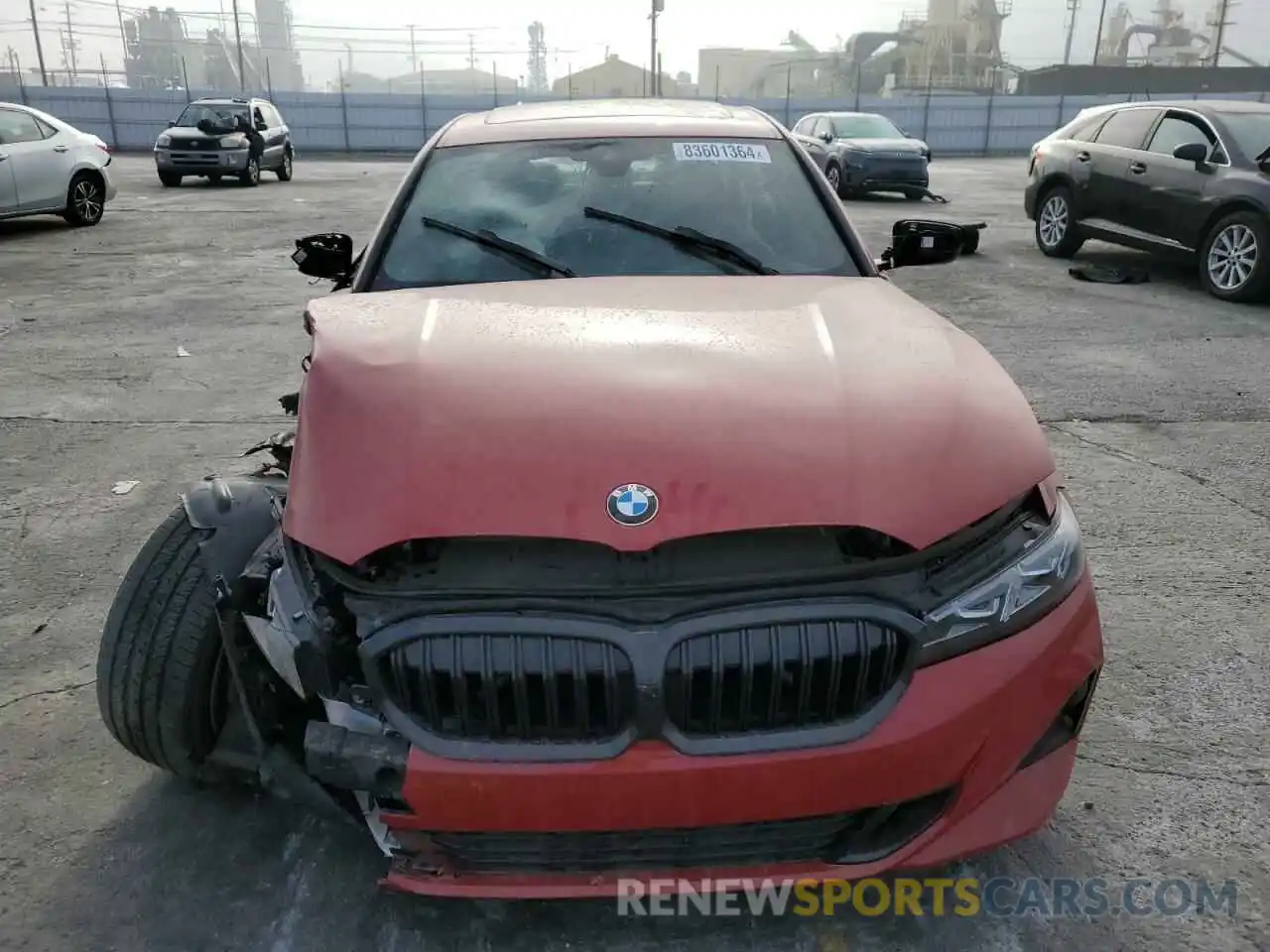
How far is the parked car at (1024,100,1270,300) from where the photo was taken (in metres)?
8.59

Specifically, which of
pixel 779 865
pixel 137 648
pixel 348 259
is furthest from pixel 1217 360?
pixel 137 648

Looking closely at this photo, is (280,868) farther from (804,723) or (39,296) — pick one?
(39,296)

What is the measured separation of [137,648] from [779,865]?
1.56 metres

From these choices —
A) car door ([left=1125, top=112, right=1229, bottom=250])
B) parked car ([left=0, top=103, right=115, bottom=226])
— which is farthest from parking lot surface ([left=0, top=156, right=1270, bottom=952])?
parked car ([left=0, top=103, right=115, bottom=226])

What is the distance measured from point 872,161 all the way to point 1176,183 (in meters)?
8.12

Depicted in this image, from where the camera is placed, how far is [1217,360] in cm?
694

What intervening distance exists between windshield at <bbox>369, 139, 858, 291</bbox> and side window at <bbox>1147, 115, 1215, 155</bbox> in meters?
7.48

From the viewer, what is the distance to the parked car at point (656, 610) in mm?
1730

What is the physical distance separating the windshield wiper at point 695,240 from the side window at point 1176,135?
7.93m

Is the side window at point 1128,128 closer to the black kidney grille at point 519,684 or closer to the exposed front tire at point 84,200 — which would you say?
the black kidney grille at point 519,684

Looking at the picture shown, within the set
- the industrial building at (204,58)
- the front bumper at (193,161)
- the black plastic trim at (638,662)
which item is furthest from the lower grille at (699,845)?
the industrial building at (204,58)

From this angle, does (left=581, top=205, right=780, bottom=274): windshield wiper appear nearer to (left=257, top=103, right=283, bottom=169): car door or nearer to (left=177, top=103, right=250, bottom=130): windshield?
(left=177, top=103, right=250, bottom=130): windshield

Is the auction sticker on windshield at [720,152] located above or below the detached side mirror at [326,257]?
above

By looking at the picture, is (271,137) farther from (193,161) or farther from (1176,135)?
(1176,135)
